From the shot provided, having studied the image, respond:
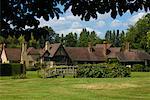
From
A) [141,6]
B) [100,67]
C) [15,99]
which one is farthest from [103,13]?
[100,67]

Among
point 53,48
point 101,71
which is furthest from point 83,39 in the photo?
point 101,71

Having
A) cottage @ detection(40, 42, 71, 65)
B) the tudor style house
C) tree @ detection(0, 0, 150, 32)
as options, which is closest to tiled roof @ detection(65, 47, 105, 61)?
the tudor style house

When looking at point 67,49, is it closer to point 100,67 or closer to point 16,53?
point 16,53

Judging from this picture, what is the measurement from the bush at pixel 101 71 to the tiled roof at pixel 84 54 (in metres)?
48.9

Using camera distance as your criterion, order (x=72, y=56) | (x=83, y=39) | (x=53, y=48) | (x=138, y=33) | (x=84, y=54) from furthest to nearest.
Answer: (x=83, y=39)
(x=138, y=33)
(x=84, y=54)
(x=72, y=56)
(x=53, y=48)

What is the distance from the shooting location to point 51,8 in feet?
18.5

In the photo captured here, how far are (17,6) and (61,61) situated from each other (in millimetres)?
99723

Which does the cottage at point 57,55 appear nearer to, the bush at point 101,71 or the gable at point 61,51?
the gable at point 61,51

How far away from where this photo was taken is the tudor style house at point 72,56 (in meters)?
104

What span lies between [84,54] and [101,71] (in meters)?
52.0

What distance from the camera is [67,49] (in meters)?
109

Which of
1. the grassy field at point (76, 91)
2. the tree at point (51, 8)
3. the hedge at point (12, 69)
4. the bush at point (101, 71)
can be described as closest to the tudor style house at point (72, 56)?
the hedge at point (12, 69)

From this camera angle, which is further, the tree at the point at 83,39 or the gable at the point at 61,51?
the tree at the point at 83,39

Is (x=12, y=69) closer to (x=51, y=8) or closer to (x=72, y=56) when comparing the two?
(x=72, y=56)
